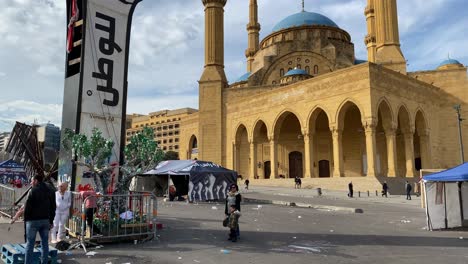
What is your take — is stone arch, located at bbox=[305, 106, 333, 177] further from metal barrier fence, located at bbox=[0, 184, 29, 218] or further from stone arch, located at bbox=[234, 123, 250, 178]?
metal barrier fence, located at bbox=[0, 184, 29, 218]

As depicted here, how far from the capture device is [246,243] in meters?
8.89

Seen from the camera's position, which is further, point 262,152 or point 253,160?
point 262,152

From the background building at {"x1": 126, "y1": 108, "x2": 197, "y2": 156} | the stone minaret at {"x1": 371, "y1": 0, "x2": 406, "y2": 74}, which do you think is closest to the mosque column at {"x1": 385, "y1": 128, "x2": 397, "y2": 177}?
the stone minaret at {"x1": 371, "y1": 0, "x2": 406, "y2": 74}

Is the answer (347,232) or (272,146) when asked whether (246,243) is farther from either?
(272,146)

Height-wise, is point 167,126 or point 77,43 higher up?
point 167,126

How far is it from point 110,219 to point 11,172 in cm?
1870

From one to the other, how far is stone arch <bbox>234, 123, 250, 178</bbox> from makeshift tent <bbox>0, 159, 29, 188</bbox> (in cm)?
2463

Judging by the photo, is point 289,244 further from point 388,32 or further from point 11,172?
point 388,32

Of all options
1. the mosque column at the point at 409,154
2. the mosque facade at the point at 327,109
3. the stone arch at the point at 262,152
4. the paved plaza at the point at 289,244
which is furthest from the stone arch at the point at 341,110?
the paved plaza at the point at 289,244

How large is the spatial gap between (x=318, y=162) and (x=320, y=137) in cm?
285

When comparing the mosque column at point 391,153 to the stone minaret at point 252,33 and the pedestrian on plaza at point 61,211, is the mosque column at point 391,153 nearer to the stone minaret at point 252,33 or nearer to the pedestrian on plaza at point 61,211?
the pedestrian on plaza at point 61,211

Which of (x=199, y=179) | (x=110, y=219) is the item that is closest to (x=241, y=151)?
(x=199, y=179)

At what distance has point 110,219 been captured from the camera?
857 centimetres

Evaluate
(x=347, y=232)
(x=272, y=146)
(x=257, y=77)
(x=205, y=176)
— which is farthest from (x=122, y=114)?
(x=257, y=77)
